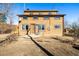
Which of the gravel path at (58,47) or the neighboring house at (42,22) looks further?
the neighboring house at (42,22)

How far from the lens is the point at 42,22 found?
6582 millimetres

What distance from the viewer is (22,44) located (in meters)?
6.48

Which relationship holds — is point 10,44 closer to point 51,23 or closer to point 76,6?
point 51,23

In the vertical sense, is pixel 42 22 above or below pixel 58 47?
above

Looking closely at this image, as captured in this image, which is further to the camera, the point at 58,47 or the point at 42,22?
the point at 42,22

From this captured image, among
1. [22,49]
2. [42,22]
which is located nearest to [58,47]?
[42,22]

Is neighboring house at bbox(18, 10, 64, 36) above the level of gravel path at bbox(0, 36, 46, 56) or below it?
above

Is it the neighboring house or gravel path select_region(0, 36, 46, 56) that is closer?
gravel path select_region(0, 36, 46, 56)

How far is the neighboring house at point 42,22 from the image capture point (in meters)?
6.48

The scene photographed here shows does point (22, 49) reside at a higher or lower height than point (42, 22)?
lower

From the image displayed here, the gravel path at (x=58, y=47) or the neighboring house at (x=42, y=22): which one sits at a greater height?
the neighboring house at (x=42, y=22)

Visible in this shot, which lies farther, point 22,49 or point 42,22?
point 42,22

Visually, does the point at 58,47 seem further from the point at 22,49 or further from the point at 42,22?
the point at 22,49

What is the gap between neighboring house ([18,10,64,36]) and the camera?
21.2 feet
